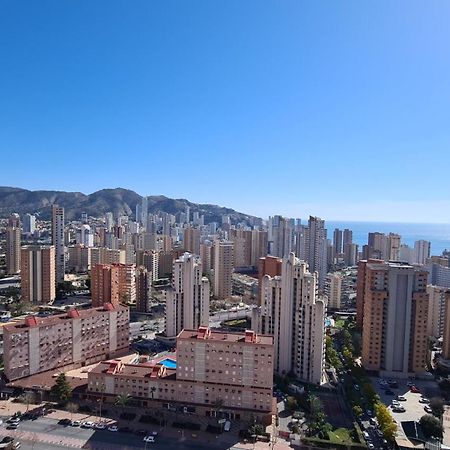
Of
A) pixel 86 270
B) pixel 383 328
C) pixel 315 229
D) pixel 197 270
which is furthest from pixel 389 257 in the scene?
pixel 86 270

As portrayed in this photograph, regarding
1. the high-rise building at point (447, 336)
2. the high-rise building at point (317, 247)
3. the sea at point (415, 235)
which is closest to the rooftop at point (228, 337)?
the high-rise building at point (447, 336)

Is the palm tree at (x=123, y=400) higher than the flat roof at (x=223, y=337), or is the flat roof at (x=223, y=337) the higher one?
the flat roof at (x=223, y=337)

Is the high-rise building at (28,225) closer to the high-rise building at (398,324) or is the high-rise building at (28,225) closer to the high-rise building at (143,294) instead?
the high-rise building at (143,294)

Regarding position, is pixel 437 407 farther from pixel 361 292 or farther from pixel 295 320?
pixel 361 292

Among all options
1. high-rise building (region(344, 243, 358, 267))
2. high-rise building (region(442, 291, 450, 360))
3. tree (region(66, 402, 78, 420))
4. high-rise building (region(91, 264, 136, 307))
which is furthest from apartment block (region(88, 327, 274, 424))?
high-rise building (region(344, 243, 358, 267))

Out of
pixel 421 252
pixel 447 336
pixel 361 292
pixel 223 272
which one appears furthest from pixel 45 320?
pixel 421 252

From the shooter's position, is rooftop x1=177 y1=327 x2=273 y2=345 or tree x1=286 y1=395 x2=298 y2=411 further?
tree x1=286 y1=395 x2=298 y2=411

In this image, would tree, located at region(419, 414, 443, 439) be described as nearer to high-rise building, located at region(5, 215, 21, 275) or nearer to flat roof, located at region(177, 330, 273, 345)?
flat roof, located at region(177, 330, 273, 345)
